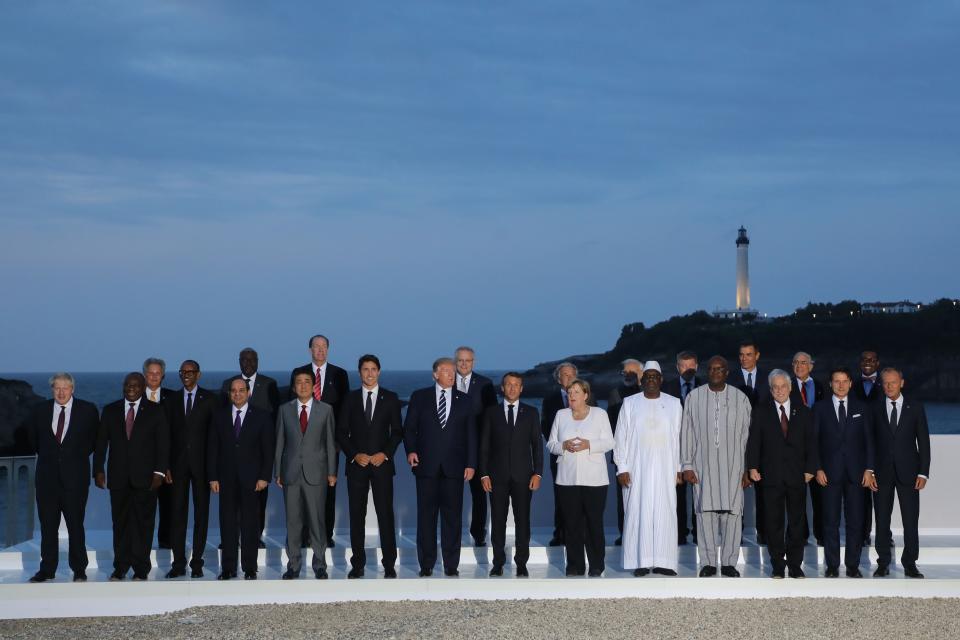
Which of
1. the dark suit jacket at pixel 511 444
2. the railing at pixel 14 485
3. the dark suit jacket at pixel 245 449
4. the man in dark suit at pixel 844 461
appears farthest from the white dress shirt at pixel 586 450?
the railing at pixel 14 485

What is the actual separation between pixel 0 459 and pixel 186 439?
2451 millimetres

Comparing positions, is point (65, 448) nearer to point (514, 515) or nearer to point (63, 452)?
point (63, 452)

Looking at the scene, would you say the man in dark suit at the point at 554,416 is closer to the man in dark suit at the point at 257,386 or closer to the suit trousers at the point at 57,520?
the man in dark suit at the point at 257,386

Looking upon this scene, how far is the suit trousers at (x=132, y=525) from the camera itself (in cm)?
834

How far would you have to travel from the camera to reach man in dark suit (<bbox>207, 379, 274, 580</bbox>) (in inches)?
327

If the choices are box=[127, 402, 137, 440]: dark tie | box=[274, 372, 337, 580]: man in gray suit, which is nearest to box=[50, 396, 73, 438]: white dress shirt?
box=[127, 402, 137, 440]: dark tie

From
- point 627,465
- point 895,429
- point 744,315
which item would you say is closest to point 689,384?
point 627,465

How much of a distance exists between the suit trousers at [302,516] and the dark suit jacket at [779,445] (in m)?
3.01

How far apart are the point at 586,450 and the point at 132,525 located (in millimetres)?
3211

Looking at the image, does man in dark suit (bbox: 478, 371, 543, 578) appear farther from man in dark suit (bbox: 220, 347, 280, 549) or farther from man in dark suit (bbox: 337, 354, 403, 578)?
man in dark suit (bbox: 220, 347, 280, 549)

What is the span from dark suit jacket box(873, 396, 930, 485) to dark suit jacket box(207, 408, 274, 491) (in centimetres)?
425

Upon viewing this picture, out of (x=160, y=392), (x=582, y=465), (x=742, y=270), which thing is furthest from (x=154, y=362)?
(x=742, y=270)

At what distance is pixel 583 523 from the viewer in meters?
8.48

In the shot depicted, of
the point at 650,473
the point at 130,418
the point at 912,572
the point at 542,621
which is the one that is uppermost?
the point at 130,418
